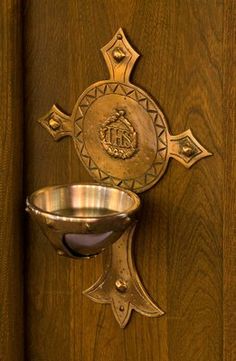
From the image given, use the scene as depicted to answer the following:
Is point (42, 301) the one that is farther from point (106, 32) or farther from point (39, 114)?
point (106, 32)

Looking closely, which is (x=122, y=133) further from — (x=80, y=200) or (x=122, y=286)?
(x=122, y=286)

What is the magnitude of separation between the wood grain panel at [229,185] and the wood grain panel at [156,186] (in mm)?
22

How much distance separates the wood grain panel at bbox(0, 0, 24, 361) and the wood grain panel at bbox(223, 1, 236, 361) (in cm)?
32

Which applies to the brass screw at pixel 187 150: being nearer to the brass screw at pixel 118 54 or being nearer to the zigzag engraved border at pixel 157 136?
the zigzag engraved border at pixel 157 136

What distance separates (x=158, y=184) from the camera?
1.21 m

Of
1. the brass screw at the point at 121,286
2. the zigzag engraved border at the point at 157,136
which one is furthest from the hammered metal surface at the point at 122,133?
the brass screw at the point at 121,286

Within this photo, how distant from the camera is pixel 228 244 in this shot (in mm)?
1127

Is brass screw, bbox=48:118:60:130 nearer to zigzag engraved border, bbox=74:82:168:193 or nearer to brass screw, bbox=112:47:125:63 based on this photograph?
zigzag engraved border, bbox=74:82:168:193

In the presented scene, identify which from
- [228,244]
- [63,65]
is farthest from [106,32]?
[228,244]

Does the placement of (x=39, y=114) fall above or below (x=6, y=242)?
above

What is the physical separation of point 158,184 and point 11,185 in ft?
0.72

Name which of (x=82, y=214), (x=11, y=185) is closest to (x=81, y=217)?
(x=82, y=214)

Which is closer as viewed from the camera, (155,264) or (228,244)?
(228,244)

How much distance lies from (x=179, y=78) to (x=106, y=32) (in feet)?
0.41
